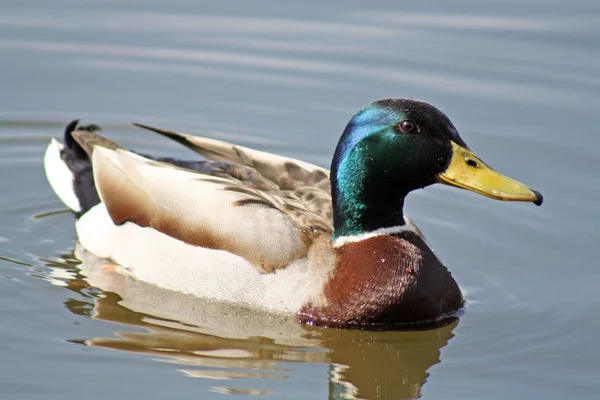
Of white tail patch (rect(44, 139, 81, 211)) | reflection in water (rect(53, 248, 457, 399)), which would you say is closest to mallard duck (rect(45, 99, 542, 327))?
reflection in water (rect(53, 248, 457, 399))

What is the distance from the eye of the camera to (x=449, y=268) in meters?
9.53

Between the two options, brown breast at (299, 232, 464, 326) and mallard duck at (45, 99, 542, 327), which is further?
brown breast at (299, 232, 464, 326)

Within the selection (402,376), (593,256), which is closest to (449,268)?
(593,256)

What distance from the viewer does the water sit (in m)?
7.70

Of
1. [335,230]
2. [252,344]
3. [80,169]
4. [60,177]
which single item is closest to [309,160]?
[80,169]

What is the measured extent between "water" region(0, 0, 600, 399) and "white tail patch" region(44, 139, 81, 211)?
278mm

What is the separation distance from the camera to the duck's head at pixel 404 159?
8.14 m

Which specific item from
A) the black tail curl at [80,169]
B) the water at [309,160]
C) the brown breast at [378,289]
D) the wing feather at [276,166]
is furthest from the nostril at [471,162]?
the black tail curl at [80,169]

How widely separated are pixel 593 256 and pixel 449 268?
108 centimetres

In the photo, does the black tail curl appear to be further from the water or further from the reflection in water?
the reflection in water

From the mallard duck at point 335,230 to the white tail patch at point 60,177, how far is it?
1025 mm

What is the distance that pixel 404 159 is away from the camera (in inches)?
325

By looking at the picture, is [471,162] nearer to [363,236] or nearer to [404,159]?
[404,159]

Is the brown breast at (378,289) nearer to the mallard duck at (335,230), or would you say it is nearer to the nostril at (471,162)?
the mallard duck at (335,230)
